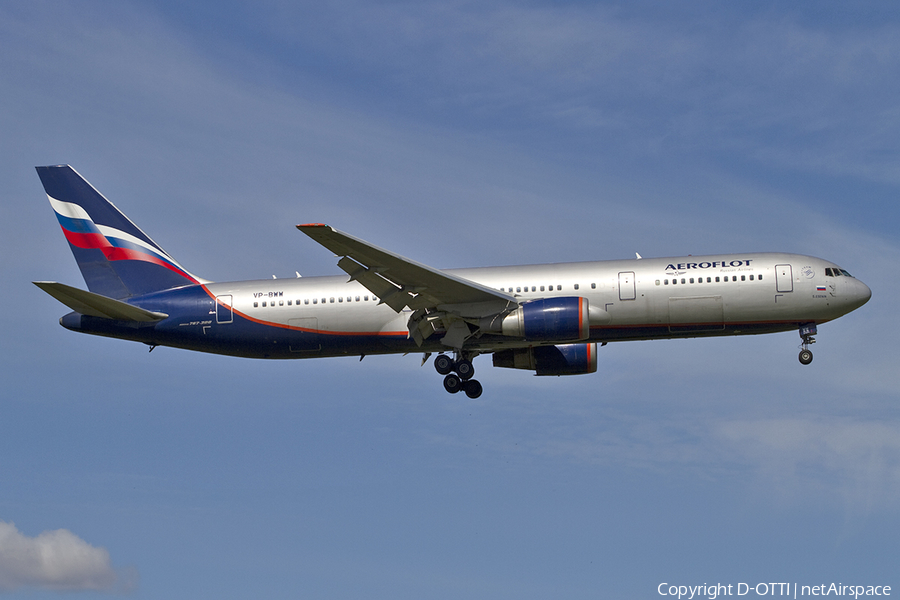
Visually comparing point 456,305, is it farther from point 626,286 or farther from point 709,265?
point 709,265

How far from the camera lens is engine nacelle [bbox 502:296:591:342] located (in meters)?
31.6

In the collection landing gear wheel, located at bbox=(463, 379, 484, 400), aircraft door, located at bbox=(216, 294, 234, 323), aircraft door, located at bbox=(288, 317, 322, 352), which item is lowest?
landing gear wheel, located at bbox=(463, 379, 484, 400)

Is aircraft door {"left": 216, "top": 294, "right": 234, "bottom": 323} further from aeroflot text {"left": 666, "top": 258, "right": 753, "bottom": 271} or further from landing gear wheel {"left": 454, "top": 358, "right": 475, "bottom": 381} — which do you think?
aeroflot text {"left": 666, "top": 258, "right": 753, "bottom": 271}

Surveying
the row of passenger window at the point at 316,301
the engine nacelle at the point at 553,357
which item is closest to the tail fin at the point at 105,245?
the row of passenger window at the point at 316,301

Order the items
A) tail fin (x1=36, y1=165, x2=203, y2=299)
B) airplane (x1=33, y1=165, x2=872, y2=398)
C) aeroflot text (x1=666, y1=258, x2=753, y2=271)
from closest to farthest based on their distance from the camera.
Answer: airplane (x1=33, y1=165, x2=872, y2=398) → aeroflot text (x1=666, y1=258, x2=753, y2=271) → tail fin (x1=36, y1=165, x2=203, y2=299)

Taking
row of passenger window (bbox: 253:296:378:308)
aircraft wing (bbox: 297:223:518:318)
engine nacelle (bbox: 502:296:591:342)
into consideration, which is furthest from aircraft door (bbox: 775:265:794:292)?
row of passenger window (bbox: 253:296:378:308)

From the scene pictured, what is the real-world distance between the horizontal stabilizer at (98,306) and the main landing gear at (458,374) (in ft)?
34.3

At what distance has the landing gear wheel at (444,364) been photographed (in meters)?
36.0

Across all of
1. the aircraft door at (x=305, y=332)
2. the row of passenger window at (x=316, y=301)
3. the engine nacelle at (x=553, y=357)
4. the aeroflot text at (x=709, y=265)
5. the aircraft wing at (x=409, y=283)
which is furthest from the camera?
the engine nacelle at (x=553, y=357)

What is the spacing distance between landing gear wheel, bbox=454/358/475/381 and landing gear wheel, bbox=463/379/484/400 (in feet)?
2.86

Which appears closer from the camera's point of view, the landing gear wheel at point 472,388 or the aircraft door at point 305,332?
the aircraft door at point 305,332

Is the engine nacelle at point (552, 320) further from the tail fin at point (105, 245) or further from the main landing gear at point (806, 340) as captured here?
the tail fin at point (105, 245)

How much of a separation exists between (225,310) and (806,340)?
20872mm

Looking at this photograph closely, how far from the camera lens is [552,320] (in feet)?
104
